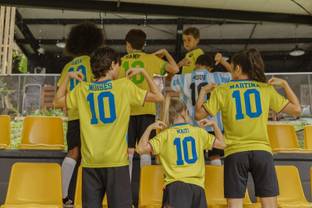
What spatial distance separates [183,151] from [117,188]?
0.62m

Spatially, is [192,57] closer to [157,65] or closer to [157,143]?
[157,65]

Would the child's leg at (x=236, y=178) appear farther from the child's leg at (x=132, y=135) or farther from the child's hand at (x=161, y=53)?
the child's hand at (x=161, y=53)

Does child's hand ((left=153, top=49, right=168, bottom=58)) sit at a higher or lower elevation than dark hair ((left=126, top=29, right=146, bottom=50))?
lower

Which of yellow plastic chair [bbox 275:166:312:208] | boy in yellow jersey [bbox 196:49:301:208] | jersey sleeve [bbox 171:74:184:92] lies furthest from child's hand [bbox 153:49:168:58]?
yellow plastic chair [bbox 275:166:312:208]

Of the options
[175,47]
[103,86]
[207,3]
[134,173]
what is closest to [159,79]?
[207,3]

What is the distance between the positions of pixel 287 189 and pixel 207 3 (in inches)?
129

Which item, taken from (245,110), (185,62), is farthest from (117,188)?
(185,62)

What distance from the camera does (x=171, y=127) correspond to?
3.58 m

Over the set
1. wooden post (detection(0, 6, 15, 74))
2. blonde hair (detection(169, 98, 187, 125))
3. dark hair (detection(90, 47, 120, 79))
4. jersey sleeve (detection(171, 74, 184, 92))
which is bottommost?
blonde hair (detection(169, 98, 187, 125))

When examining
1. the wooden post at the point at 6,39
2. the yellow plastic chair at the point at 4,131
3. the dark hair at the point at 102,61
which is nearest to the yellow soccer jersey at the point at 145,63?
the dark hair at the point at 102,61

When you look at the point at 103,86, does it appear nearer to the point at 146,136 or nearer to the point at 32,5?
the point at 146,136

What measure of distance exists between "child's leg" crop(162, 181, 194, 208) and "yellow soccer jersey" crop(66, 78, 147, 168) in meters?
0.43

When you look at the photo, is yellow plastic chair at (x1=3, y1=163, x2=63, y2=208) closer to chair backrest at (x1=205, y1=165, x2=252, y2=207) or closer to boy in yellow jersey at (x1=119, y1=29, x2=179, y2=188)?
boy in yellow jersey at (x1=119, y1=29, x2=179, y2=188)

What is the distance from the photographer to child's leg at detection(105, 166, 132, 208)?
124 inches
